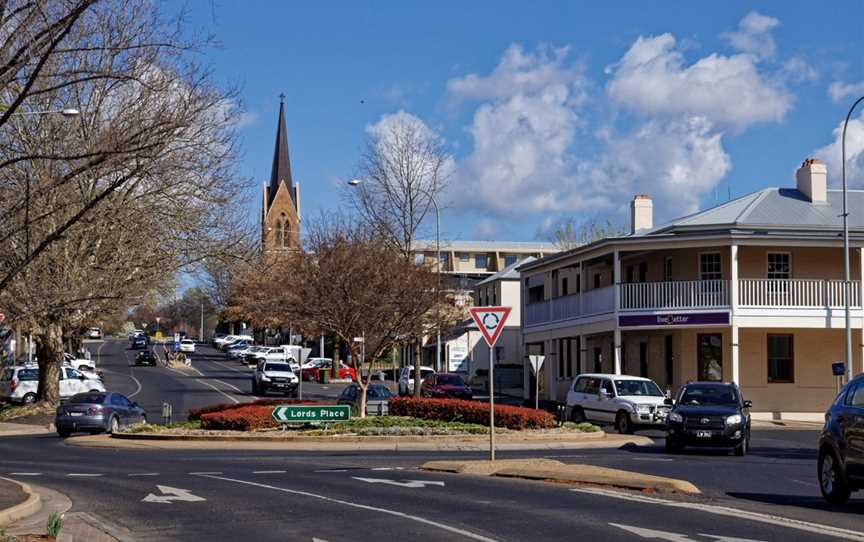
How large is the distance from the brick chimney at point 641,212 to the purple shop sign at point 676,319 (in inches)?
484

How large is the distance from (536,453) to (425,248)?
1237 inches

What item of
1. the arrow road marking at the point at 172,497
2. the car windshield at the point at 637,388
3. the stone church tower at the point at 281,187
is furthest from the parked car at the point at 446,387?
the stone church tower at the point at 281,187

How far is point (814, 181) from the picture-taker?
4788 cm

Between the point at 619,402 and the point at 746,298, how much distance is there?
29.3 ft

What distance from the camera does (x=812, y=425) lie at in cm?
4066

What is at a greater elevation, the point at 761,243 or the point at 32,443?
the point at 761,243

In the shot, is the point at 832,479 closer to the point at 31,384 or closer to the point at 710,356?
the point at 710,356

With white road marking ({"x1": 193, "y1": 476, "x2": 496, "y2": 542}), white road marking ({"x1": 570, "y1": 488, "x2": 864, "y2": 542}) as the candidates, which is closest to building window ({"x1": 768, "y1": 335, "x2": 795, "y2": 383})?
white road marking ({"x1": 570, "y1": 488, "x2": 864, "y2": 542})

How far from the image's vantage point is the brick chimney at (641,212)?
5478cm

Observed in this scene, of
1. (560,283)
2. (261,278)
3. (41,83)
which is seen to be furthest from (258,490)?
(560,283)

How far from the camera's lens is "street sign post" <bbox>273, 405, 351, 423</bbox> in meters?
31.2

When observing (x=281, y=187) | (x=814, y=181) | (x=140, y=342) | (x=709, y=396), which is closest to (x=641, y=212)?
(x=814, y=181)

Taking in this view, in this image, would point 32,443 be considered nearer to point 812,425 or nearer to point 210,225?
point 210,225

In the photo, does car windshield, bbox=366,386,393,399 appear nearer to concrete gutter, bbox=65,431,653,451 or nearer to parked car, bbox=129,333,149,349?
concrete gutter, bbox=65,431,653,451
